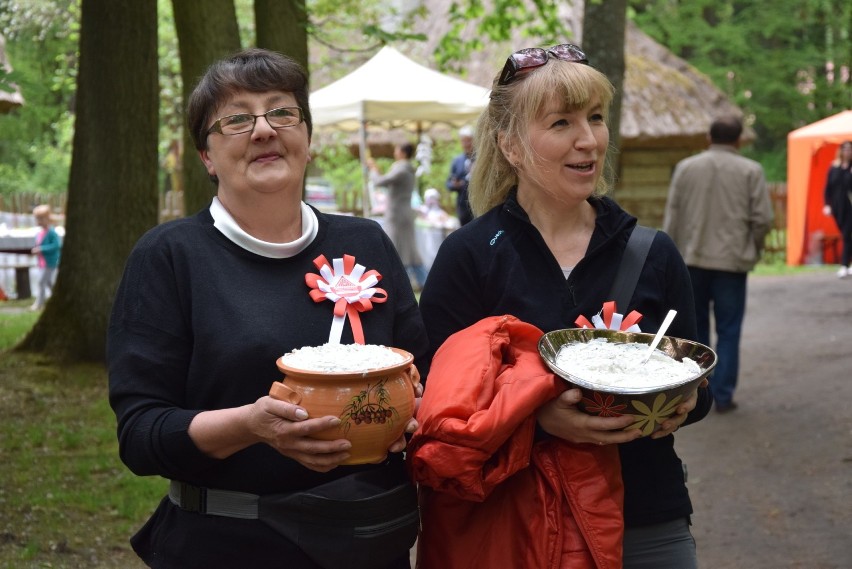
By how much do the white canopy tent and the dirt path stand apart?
5045mm

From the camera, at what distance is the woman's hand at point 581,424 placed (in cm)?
226

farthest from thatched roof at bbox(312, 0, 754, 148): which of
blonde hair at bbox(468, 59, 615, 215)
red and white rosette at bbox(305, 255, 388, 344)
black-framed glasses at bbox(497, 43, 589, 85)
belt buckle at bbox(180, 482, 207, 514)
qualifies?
belt buckle at bbox(180, 482, 207, 514)

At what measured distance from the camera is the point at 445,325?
2.65 meters

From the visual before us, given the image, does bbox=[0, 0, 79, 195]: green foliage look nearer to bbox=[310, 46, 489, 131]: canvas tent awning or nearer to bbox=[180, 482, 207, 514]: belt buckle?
bbox=[310, 46, 489, 131]: canvas tent awning

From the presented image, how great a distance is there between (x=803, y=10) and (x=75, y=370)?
1155 inches

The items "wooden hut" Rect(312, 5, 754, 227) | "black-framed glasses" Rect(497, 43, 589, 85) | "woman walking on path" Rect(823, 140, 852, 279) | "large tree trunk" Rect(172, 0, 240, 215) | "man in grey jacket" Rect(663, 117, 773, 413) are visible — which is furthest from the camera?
"wooden hut" Rect(312, 5, 754, 227)

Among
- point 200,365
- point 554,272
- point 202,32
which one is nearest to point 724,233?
point 202,32

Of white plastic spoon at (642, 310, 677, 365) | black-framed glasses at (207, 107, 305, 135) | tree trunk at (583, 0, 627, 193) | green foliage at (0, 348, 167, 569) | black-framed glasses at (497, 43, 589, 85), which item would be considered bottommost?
green foliage at (0, 348, 167, 569)

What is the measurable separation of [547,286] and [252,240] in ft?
2.45

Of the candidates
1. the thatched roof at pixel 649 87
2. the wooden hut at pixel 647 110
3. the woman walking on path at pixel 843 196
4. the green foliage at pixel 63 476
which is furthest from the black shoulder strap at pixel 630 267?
the wooden hut at pixel 647 110

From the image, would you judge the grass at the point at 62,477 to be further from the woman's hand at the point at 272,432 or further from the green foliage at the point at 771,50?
the green foliage at the point at 771,50

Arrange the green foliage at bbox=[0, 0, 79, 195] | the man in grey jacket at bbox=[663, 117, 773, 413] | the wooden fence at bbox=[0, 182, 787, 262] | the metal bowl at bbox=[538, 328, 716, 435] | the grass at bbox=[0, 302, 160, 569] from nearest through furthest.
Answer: the metal bowl at bbox=[538, 328, 716, 435]
the grass at bbox=[0, 302, 160, 569]
the man in grey jacket at bbox=[663, 117, 773, 413]
the wooden fence at bbox=[0, 182, 787, 262]
the green foliage at bbox=[0, 0, 79, 195]

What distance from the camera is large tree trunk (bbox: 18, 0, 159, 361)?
7711mm

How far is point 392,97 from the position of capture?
44.7 ft
